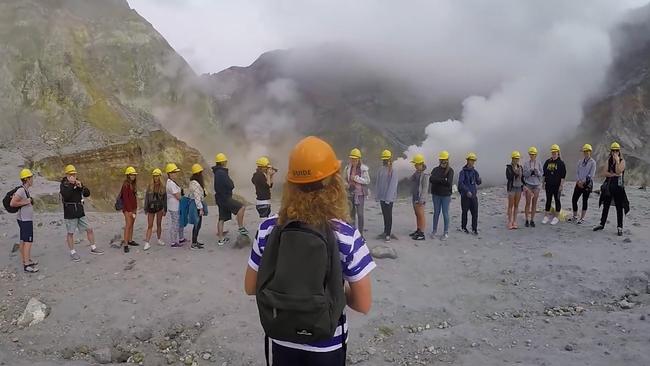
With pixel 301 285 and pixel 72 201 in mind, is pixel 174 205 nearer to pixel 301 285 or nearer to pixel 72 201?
pixel 72 201

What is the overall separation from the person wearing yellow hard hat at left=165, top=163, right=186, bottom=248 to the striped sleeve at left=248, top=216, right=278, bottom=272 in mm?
6580

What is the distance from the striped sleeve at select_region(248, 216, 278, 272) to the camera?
8.90ft

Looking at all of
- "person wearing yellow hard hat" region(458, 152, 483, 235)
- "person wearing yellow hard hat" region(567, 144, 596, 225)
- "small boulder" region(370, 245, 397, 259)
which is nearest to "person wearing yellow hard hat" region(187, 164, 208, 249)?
"small boulder" region(370, 245, 397, 259)

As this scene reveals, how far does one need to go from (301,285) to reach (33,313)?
19.1 feet

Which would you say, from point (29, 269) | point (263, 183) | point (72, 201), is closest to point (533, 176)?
point (263, 183)

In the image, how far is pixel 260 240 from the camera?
108 inches

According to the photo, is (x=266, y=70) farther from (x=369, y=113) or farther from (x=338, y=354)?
(x=338, y=354)

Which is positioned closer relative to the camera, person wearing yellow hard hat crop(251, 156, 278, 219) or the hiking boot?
the hiking boot

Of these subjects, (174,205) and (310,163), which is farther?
(174,205)

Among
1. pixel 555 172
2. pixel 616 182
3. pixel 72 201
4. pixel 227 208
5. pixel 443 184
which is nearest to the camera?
pixel 72 201

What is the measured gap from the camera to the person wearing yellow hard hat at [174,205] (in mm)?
9000

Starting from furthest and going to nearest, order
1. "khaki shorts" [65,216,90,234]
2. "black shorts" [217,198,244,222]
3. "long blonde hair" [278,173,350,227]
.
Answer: "black shorts" [217,198,244,222], "khaki shorts" [65,216,90,234], "long blonde hair" [278,173,350,227]

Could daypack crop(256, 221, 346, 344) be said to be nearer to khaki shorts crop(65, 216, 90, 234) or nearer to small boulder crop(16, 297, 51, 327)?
small boulder crop(16, 297, 51, 327)

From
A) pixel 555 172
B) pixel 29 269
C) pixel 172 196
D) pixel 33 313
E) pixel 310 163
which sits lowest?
pixel 33 313
